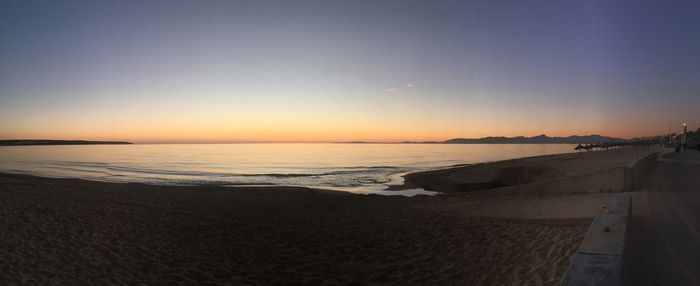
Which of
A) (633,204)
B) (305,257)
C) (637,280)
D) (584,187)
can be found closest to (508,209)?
(633,204)

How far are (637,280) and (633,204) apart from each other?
21.8 feet

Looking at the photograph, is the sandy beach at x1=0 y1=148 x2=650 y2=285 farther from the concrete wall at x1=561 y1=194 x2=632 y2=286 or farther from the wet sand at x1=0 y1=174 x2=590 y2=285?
the concrete wall at x1=561 y1=194 x2=632 y2=286

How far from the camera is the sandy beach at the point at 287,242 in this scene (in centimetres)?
706

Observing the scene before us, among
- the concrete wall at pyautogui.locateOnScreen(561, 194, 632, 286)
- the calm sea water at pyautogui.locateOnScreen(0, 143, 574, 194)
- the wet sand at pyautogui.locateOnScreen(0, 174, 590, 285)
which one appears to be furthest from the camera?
the calm sea water at pyautogui.locateOnScreen(0, 143, 574, 194)

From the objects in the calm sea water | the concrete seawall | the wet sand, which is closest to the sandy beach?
the wet sand

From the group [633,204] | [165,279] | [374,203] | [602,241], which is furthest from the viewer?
[374,203]

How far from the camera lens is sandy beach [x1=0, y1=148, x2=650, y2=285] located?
706 cm

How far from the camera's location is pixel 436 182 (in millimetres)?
29328

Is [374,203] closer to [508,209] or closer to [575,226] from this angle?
[508,209]

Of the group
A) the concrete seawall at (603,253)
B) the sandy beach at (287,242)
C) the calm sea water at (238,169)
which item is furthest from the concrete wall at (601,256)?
the calm sea water at (238,169)

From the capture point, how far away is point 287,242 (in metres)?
10.0

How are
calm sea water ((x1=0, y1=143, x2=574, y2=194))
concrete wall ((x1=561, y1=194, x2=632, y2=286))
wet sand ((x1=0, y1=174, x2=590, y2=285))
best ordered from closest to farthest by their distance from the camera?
concrete wall ((x1=561, y1=194, x2=632, y2=286)) < wet sand ((x1=0, y1=174, x2=590, y2=285)) < calm sea water ((x1=0, y1=143, x2=574, y2=194))

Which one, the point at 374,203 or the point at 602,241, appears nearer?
the point at 602,241

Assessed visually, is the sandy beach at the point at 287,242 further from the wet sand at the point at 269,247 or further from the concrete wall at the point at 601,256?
the concrete wall at the point at 601,256
